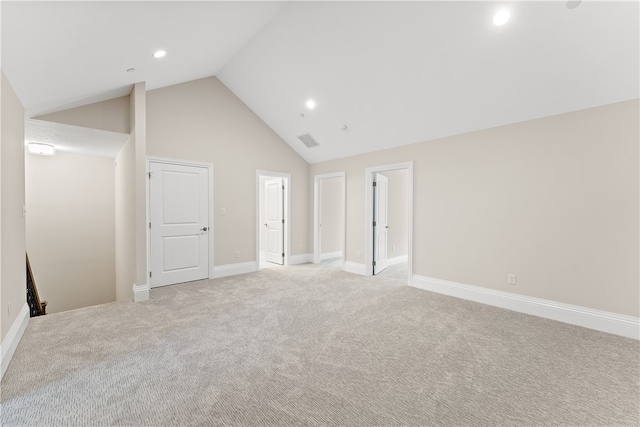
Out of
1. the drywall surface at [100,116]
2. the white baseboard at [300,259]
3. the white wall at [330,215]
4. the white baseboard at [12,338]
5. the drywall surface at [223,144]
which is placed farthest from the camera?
the white wall at [330,215]

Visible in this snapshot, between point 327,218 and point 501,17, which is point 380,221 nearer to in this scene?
point 327,218

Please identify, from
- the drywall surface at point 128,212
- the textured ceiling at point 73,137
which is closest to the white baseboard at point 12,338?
the drywall surface at point 128,212

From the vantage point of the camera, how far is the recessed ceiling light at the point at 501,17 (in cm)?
259

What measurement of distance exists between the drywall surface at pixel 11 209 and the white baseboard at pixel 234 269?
2479 mm

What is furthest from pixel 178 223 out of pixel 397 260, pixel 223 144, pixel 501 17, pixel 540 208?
pixel 540 208

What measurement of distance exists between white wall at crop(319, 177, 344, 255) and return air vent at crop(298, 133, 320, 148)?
3.40ft

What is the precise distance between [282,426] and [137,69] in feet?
13.0

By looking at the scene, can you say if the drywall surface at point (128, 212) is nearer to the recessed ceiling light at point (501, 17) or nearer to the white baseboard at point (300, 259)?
the white baseboard at point (300, 259)

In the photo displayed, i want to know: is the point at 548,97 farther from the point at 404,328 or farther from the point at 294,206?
the point at 294,206

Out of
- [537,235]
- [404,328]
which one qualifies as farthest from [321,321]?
[537,235]

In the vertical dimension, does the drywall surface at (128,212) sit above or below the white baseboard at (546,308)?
above

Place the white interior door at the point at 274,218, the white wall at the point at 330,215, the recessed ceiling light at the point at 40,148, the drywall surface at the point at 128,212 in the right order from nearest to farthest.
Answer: the drywall surface at the point at 128,212 < the recessed ceiling light at the point at 40,148 < the white interior door at the point at 274,218 < the white wall at the point at 330,215

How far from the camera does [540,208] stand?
11.2 feet

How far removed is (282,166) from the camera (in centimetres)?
617
